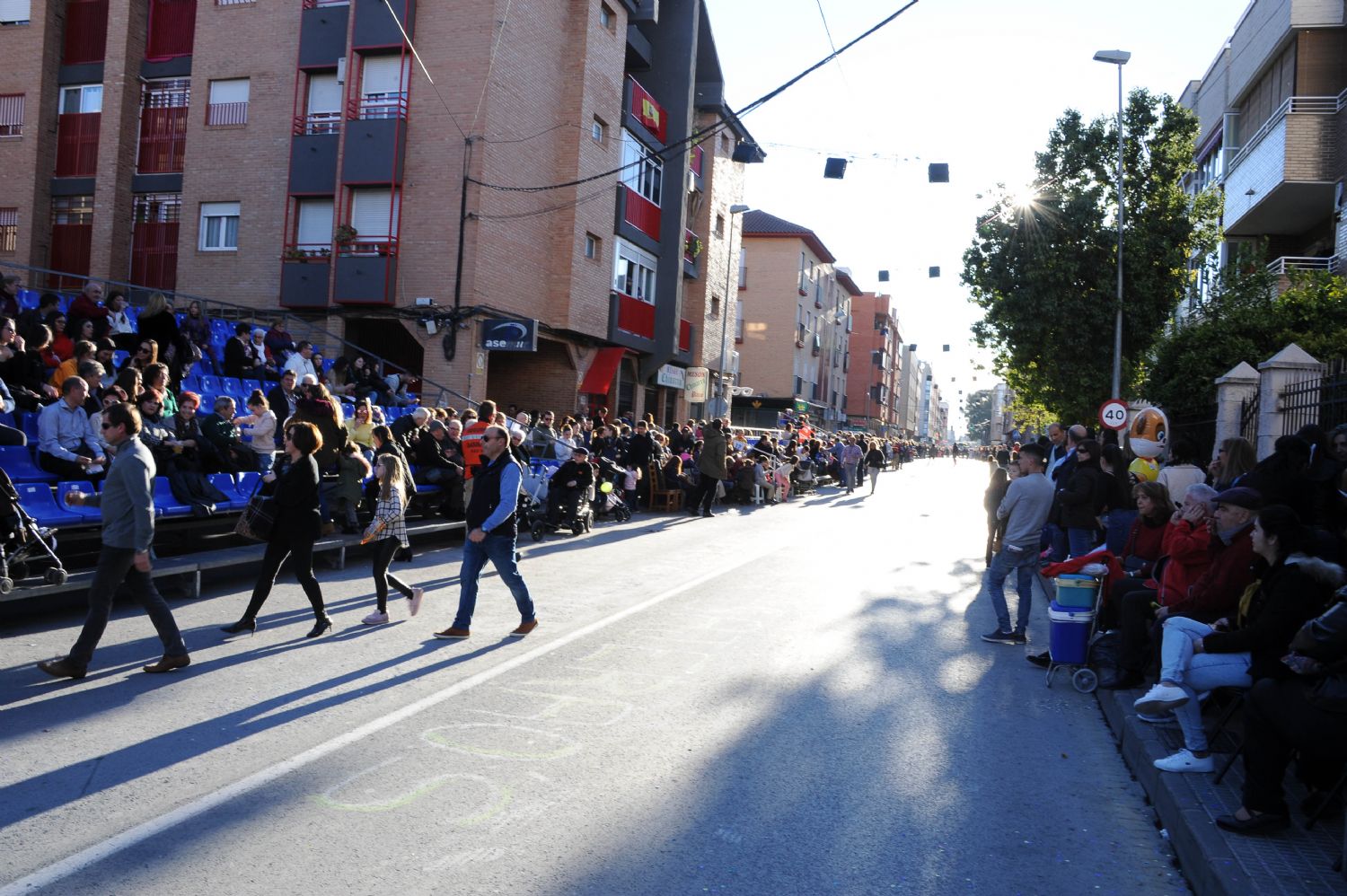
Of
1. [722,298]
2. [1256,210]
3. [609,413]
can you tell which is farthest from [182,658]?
[722,298]

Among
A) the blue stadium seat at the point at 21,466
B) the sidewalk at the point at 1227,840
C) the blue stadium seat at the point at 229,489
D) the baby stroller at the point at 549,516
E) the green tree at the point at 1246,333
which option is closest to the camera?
the sidewalk at the point at 1227,840

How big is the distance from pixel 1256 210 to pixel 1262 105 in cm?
392

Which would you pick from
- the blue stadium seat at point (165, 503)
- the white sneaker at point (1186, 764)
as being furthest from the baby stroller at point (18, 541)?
the white sneaker at point (1186, 764)

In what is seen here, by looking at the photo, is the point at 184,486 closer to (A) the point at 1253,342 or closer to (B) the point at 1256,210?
(A) the point at 1253,342

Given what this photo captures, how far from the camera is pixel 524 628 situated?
8281 mm

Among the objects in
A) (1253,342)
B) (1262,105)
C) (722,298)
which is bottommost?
(1253,342)

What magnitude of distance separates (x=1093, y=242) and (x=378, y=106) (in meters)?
19.6

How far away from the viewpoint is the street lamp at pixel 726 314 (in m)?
37.3

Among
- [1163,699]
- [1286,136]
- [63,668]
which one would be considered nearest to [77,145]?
[63,668]

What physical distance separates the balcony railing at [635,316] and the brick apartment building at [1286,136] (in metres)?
15.3

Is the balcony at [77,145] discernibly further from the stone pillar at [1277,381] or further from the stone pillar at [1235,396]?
the stone pillar at [1277,381]

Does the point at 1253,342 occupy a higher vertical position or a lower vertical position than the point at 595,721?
higher

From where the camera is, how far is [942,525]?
68.9ft

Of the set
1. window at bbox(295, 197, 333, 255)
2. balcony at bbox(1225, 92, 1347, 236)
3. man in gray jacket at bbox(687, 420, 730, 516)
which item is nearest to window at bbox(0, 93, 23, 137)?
window at bbox(295, 197, 333, 255)
